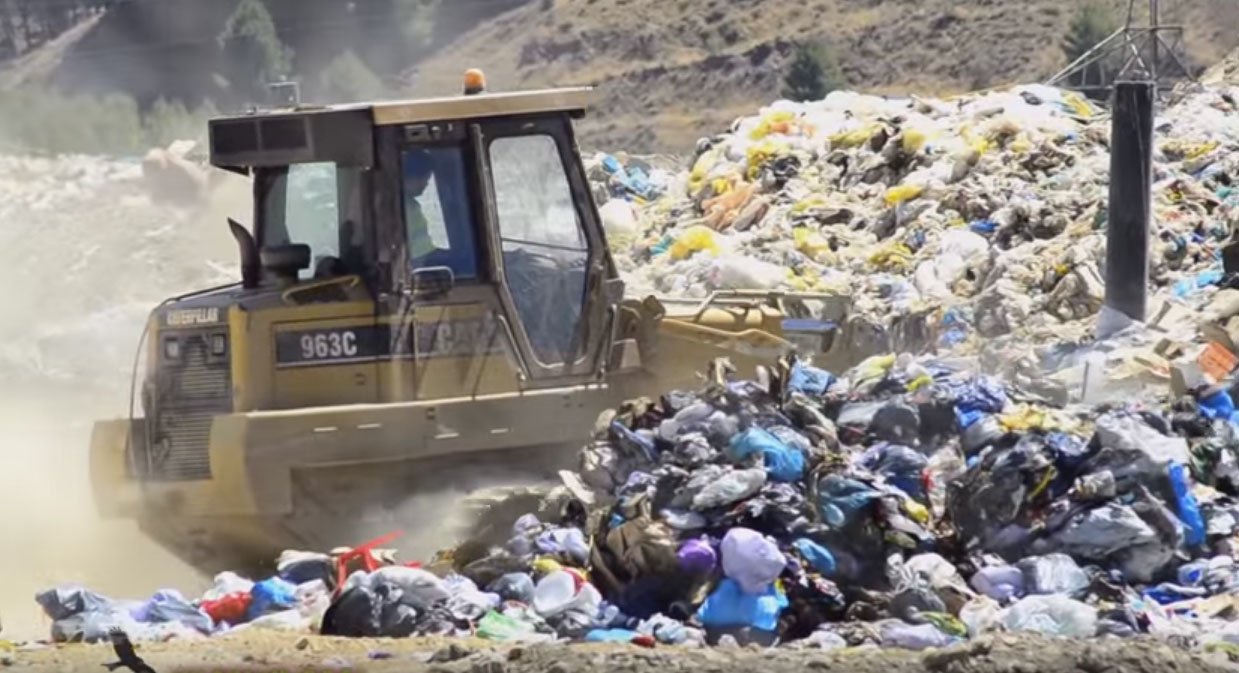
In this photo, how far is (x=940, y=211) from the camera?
17.2 meters

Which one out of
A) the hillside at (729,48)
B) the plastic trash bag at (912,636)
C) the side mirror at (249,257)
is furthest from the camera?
the hillside at (729,48)

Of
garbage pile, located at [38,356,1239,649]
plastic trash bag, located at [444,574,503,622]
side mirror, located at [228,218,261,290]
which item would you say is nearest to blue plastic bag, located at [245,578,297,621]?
garbage pile, located at [38,356,1239,649]

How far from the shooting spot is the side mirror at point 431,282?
8.74 metres

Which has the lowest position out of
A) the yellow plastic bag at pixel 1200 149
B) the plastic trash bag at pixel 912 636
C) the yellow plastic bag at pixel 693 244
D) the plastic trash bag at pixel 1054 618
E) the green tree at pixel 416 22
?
the plastic trash bag at pixel 912 636

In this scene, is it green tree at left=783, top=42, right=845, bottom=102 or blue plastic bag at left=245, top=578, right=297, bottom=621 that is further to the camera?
green tree at left=783, top=42, right=845, bottom=102

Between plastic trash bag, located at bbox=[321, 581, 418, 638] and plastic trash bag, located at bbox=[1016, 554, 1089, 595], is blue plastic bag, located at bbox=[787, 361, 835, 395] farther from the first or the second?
plastic trash bag, located at bbox=[321, 581, 418, 638]

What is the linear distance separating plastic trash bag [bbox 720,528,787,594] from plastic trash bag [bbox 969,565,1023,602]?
71cm

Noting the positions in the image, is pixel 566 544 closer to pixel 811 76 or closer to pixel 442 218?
pixel 442 218

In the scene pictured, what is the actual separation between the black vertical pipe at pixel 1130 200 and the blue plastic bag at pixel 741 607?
6.19 metres

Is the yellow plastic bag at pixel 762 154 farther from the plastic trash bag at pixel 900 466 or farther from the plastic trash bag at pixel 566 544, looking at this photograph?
the plastic trash bag at pixel 566 544

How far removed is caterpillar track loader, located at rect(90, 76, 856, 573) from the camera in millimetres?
8664

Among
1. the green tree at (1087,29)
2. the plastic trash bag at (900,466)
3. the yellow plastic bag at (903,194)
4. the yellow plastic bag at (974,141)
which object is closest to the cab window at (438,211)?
the plastic trash bag at (900,466)

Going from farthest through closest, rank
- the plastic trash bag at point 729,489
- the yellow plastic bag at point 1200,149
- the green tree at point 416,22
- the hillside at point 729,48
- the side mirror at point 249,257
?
the green tree at point 416,22, the hillside at point 729,48, the yellow plastic bag at point 1200,149, the side mirror at point 249,257, the plastic trash bag at point 729,489

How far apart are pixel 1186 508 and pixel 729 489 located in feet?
5.51
